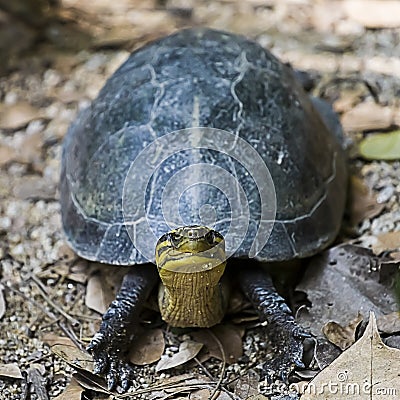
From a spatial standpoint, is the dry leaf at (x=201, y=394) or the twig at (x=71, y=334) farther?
the twig at (x=71, y=334)

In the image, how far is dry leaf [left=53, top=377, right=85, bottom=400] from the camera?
285cm

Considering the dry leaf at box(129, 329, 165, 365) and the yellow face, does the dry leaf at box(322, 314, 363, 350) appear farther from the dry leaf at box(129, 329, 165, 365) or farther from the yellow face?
the dry leaf at box(129, 329, 165, 365)

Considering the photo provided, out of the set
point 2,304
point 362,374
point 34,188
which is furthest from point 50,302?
point 362,374

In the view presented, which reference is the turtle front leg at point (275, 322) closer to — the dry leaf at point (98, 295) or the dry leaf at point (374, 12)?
the dry leaf at point (98, 295)

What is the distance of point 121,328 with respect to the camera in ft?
9.91

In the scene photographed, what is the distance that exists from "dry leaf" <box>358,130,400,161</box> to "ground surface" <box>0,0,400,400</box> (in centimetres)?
5

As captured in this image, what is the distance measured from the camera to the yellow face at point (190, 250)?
2605 mm

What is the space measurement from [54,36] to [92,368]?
131 inches

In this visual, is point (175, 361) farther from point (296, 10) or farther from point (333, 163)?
point (296, 10)

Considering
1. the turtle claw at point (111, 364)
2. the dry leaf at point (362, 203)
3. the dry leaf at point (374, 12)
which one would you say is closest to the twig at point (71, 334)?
the turtle claw at point (111, 364)

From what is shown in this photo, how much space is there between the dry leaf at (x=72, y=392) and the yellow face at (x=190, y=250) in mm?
639

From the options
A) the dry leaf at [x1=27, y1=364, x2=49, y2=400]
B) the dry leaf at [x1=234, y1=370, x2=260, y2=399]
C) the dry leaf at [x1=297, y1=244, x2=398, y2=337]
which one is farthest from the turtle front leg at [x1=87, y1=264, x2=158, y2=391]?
the dry leaf at [x1=297, y1=244, x2=398, y2=337]

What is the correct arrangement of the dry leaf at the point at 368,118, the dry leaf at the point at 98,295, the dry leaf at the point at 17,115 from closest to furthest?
the dry leaf at the point at 98,295 < the dry leaf at the point at 368,118 < the dry leaf at the point at 17,115

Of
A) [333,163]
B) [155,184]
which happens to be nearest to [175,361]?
[155,184]
